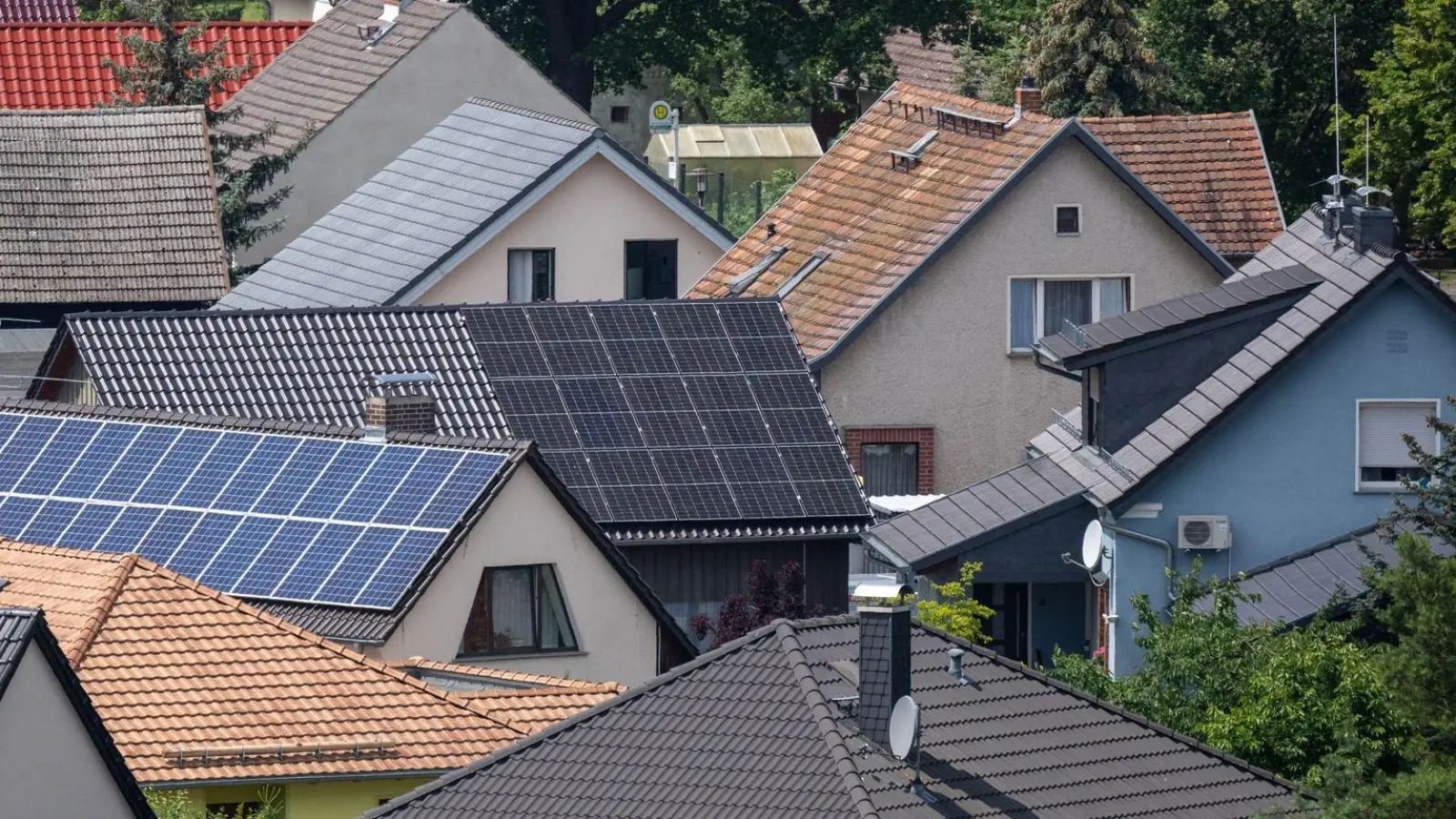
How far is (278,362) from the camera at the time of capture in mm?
39094

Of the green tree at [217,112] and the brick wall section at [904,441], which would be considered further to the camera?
the green tree at [217,112]

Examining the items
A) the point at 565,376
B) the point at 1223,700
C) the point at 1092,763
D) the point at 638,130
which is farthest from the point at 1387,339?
the point at 638,130

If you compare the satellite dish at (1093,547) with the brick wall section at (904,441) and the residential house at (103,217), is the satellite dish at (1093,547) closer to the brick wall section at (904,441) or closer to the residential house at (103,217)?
the brick wall section at (904,441)

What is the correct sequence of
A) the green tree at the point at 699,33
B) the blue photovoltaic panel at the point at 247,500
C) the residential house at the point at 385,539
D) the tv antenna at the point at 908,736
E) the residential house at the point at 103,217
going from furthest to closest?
the green tree at the point at 699,33
the residential house at the point at 103,217
the blue photovoltaic panel at the point at 247,500
the residential house at the point at 385,539
the tv antenna at the point at 908,736

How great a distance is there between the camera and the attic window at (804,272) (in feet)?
154

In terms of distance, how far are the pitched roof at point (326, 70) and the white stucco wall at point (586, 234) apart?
7.89 m

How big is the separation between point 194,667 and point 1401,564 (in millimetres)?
9448

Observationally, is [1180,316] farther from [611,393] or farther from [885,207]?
[885,207]

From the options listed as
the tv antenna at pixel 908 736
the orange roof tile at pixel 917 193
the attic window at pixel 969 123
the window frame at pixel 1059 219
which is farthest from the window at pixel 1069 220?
the tv antenna at pixel 908 736

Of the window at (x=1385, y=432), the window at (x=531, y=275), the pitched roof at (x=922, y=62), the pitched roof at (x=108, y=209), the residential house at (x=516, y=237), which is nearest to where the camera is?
the window at (x=1385, y=432)

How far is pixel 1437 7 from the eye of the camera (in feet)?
→ 190

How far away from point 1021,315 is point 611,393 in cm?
804

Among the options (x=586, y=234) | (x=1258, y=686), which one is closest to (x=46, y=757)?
(x=1258, y=686)

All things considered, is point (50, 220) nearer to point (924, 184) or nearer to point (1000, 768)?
point (924, 184)
